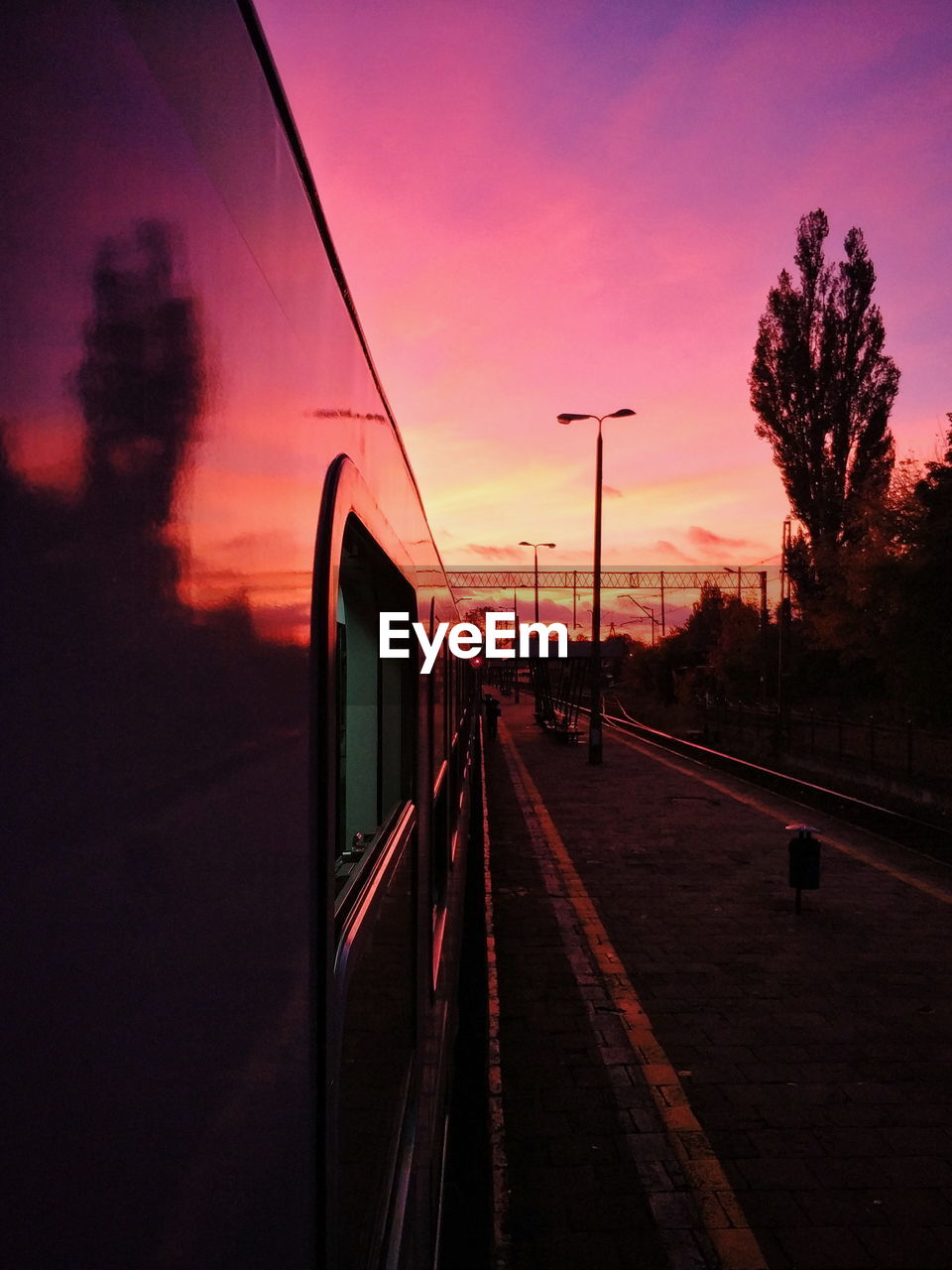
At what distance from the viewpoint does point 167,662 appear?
0.82 metres

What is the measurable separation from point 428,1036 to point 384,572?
1519 millimetres

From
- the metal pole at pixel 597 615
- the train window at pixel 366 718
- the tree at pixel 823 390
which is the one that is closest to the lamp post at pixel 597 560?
the metal pole at pixel 597 615

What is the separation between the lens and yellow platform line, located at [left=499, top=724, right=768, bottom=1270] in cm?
398

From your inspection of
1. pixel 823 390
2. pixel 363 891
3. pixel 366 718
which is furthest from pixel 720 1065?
pixel 823 390

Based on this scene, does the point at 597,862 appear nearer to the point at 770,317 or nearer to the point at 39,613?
the point at 39,613

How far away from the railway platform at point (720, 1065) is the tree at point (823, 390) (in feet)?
87.4

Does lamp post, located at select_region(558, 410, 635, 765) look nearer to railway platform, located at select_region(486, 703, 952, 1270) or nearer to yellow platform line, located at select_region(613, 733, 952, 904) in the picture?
yellow platform line, located at select_region(613, 733, 952, 904)

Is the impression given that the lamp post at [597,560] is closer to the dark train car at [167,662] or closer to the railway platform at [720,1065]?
the railway platform at [720,1065]

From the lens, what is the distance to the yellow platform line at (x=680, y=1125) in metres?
3.98

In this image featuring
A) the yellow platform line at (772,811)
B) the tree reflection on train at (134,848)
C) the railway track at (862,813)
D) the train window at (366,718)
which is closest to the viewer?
the tree reflection on train at (134,848)

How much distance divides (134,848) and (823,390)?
38.6m

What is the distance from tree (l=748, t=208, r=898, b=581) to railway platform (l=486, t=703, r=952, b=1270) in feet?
87.4

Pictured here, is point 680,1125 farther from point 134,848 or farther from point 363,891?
point 134,848

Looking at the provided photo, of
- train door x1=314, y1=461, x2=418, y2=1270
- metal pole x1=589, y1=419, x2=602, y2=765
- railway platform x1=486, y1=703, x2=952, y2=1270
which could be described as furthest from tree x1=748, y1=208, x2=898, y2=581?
train door x1=314, y1=461, x2=418, y2=1270
